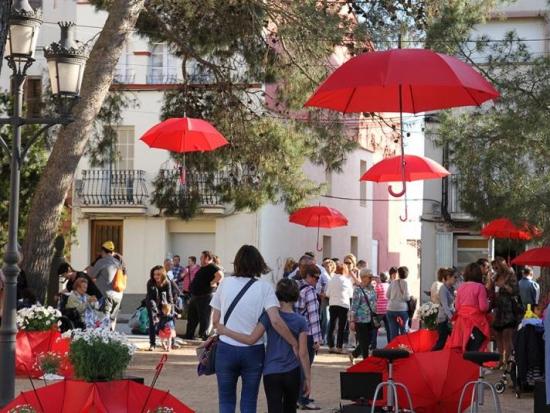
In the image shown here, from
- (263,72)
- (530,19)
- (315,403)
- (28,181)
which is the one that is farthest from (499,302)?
(530,19)

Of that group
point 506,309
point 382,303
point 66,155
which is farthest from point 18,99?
point 382,303

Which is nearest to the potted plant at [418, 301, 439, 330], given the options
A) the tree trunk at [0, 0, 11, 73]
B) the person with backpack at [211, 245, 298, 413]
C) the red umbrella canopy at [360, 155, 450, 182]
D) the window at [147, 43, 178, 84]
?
the red umbrella canopy at [360, 155, 450, 182]

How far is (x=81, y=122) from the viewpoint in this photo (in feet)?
59.3

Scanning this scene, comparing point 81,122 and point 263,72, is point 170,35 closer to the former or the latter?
point 263,72

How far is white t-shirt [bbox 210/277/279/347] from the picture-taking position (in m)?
9.26

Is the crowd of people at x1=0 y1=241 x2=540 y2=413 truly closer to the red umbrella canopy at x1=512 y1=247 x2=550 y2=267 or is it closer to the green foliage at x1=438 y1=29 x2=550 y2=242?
the red umbrella canopy at x1=512 y1=247 x2=550 y2=267

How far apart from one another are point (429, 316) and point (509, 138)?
321 centimetres

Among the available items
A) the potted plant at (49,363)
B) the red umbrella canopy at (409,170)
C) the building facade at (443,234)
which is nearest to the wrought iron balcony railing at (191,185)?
the red umbrella canopy at (409,170)

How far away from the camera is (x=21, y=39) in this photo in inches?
501

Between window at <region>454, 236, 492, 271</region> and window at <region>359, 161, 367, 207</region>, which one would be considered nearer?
window at <region>454, 236, 492, 271</region>

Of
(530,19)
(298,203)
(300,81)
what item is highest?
(530,19)

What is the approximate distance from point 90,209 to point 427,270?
1098 cm

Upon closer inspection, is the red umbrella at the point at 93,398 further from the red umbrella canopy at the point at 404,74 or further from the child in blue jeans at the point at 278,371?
the red umbrella canopy at the point at 404,74

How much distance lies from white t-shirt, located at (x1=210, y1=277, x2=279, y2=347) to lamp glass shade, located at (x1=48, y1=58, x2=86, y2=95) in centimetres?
463
